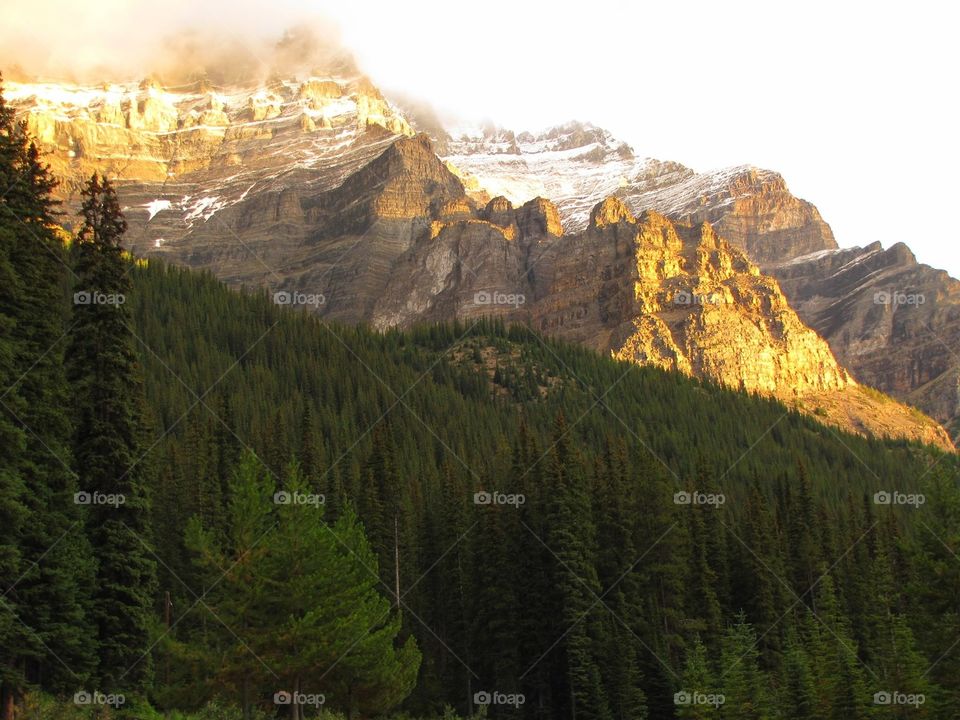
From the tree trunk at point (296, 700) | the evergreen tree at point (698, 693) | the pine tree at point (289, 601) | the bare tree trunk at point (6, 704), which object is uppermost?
the pine tree at point (289, 601)

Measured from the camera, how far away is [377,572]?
65.2 m

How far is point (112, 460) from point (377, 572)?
25.5 metres

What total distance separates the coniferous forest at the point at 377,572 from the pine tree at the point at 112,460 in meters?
0.09

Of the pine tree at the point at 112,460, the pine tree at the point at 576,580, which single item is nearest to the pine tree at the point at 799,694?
the pine tree at the point at 576,580

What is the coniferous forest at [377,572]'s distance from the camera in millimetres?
40000

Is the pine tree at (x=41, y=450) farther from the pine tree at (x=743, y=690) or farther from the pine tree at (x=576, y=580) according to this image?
the pine tree at (x=743, y=690)

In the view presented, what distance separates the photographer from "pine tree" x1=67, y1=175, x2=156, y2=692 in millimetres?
42094

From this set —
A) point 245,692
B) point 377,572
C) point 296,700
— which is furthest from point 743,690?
point 245,692

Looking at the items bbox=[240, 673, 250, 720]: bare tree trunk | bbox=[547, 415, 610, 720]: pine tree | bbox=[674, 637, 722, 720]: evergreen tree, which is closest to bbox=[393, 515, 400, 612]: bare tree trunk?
bbox=[547, 415, 610, 720]: pine tree

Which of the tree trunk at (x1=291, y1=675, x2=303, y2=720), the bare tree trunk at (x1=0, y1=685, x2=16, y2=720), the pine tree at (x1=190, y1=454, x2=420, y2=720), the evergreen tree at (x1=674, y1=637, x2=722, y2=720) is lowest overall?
the evergreen tree at (x1=674, y1=637, x2=722, y2=720)

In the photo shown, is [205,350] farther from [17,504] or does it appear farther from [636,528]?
[17,504]

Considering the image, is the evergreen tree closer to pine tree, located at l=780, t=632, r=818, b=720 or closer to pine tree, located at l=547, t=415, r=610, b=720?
pine tree, located at l=780, t=632, r=818, b=720

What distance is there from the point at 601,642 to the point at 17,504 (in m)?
40.2

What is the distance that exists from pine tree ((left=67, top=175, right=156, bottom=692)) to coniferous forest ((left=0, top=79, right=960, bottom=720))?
0.29ft
